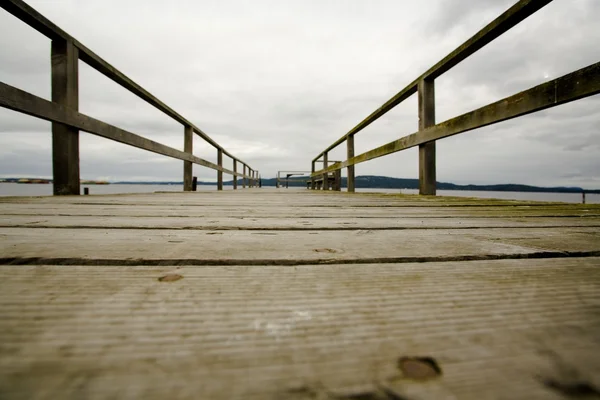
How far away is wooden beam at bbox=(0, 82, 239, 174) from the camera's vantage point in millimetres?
1778

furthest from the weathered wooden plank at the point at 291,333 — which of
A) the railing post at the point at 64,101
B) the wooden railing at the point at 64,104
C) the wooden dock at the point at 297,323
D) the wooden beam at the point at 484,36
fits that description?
the railing post at the point at 64,101

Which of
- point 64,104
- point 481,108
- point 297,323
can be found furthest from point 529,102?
point 64,104

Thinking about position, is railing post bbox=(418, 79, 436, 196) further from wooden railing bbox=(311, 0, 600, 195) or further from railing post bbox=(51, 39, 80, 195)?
railing post bbox=(51, 39, 80, 195)

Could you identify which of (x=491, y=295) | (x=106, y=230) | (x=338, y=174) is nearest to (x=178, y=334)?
(x=491, y=295)

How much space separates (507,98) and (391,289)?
6.78ft

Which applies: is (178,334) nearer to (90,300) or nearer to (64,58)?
(90,300)

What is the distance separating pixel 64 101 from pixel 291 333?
300cm

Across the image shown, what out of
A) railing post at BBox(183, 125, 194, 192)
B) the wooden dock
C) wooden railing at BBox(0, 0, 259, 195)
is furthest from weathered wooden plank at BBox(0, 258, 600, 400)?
railing post at BBox(183, 125, 194, 192)

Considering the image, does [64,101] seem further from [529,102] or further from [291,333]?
→ [529,102]

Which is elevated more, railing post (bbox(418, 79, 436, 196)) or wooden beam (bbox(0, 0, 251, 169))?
wooden beam (bbox(0, 0, 251, 169))

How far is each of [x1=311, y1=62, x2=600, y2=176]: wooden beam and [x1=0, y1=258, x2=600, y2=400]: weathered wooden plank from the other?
1.53m

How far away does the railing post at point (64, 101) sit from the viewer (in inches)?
93.8

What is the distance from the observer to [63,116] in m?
2.29

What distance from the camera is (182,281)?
1.52 ft
